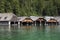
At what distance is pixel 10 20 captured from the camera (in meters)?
86.9

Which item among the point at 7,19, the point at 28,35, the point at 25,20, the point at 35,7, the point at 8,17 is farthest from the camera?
the point at 35,7

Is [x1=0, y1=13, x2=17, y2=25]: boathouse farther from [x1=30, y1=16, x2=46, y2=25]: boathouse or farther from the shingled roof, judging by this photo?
[x1=30, y1=16, x2=46, y2=25]: boathouse

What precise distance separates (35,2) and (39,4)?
254cm

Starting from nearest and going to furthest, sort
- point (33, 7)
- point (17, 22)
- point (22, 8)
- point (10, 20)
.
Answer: point (10, 20), point (17, 22), point (22, 8), point (33, 7)

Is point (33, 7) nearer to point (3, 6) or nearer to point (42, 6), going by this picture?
point (42, 6)

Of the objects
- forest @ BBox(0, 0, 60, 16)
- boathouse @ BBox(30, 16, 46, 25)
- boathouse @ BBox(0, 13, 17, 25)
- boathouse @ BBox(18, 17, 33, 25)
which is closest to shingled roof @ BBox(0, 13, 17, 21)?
boathouse @ BBox(0, 13, 17, 25)

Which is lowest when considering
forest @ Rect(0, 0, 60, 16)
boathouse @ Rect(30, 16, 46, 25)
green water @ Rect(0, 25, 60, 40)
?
boathouse @ Rect(30, 16, 46, 25)

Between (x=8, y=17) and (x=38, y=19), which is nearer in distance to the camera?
(x=8, y=17)

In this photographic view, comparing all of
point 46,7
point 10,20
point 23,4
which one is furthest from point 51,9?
point 10,20

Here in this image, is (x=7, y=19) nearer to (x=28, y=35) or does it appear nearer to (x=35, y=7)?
(x=35, y=7)

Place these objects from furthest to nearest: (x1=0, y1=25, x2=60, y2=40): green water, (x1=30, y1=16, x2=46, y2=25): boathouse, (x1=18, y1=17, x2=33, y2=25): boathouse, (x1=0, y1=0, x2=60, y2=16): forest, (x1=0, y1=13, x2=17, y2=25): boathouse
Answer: (x1=0, y1=0, x2=60, y2=16): forest
(x1=30, y1=16, x2=46, y2=25): boathouse
(x1=18, y1=17, x2=33, y2=25): boathouse
(x1=0, y1=13, x2=17, y2=25): boathouse
(x1=0, y1=25, x2=60, y2=40): green water

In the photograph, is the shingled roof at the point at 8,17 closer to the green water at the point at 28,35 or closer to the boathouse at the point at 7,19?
the boathouse at the point at 7,19

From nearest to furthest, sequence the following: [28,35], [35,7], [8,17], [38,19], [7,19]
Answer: [28,35]
[7,19]
[8,17]
[38,19]
[35,7]

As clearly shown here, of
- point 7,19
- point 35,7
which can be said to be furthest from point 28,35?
point 35,7
